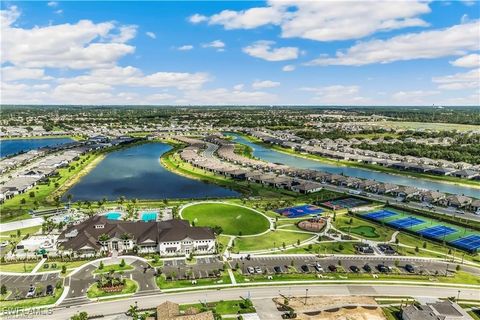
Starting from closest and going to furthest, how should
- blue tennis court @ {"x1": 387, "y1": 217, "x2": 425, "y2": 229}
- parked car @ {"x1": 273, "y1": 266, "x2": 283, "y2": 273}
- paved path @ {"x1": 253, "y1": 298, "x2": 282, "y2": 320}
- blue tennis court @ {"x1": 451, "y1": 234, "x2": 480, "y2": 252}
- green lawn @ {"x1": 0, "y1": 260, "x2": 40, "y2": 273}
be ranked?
paved path @ {"x1": 253, "y1": 298, "x2": 282, "y2": 320} → parked car @ {"x1": 273, "y1": 266, "x2": 283, "y2": 273} → green lawn @ {"x1": 0, "y1": 260, "x2": 40, "y2": 273} → blue tennis court @ {"x1": 451, "y1": 234, "x2": 480, "y2": 252} → blue tennis court @ {"x1": 387, "y1": 217, "x2": 425, "y2": 229}

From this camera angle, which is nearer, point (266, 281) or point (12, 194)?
point (266, 281)

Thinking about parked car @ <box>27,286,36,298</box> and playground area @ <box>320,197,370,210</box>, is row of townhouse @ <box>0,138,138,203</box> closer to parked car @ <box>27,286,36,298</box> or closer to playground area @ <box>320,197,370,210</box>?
parked car @ <box>27,286,36,298</box>

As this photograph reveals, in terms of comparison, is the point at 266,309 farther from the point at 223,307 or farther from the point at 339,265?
A: the point at 339,265

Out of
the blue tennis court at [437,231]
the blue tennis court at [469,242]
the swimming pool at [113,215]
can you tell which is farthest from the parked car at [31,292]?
the blue tennis court at [469,242]

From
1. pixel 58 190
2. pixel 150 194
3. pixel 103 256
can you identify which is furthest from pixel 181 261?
pixel 58 190

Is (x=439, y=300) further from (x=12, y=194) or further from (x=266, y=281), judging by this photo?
(x=12, y=194)

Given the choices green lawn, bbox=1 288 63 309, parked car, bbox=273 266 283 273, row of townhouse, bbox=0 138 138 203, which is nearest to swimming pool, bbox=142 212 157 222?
green lawn, bbox=1 288 63 309
